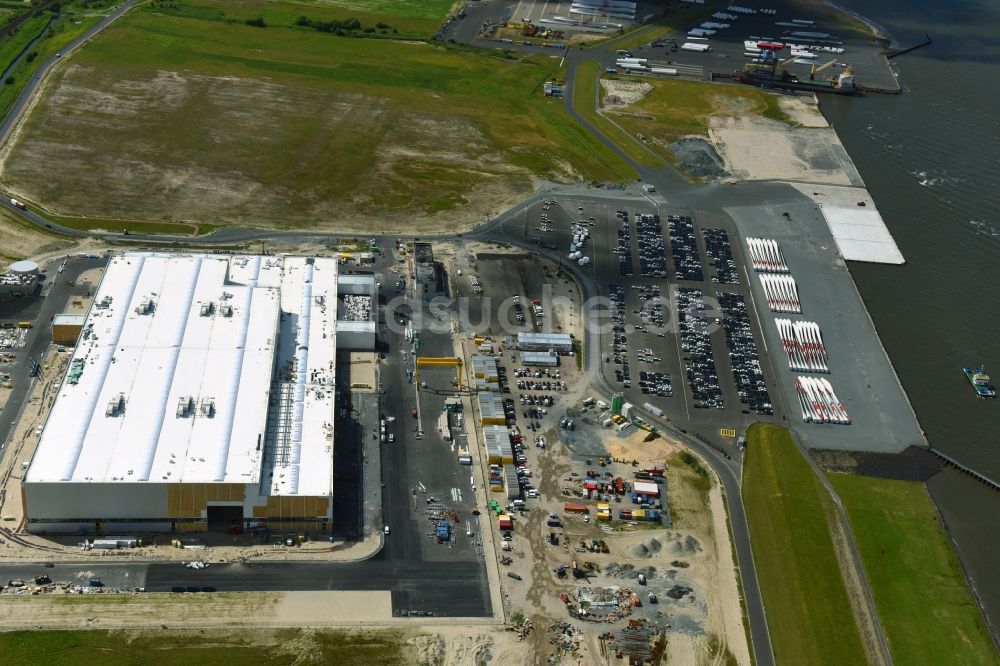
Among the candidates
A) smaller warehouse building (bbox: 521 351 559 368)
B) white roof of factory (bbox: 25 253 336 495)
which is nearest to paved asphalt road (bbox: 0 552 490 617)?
white roof of factory (bbox: 25 253 336 495)

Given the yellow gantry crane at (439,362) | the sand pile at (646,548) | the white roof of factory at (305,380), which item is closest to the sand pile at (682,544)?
the sand pile at (646,548)

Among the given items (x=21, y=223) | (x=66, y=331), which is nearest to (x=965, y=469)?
(x=66, y=331)

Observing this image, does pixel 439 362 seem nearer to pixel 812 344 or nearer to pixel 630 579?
pixel 630 579

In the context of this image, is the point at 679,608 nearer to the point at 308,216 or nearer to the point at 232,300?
the point at 232,300

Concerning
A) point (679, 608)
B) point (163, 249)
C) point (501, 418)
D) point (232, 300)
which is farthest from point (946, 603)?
point (163, 249)

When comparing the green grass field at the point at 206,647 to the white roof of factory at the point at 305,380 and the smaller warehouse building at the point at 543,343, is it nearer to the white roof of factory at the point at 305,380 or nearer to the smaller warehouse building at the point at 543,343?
the white roof of factory at the point at 305,380

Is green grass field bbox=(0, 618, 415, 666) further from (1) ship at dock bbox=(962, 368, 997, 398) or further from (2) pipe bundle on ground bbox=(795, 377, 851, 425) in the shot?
(1) ship at dock bbox=(962, 368, 997, 398)
